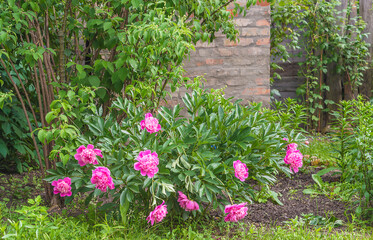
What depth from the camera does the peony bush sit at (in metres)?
2.42

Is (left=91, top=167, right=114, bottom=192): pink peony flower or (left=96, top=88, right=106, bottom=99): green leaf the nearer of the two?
(left=91, top=167, right=114, bottom=192): pink peony flower

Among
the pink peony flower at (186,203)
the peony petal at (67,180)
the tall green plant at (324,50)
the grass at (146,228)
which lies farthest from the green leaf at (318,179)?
→ the tall green plant at (324,50)

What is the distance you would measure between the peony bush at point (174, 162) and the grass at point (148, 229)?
0.11m

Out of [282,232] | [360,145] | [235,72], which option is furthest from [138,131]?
[235,72]

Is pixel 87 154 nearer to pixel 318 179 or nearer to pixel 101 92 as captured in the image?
pixel 101 92

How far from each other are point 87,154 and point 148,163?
1.36 ft

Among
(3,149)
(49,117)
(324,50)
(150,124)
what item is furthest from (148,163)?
(324,50)

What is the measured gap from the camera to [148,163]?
2.29 m

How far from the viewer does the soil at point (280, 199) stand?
2988mm

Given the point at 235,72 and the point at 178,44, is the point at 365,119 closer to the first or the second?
the point at 178,44

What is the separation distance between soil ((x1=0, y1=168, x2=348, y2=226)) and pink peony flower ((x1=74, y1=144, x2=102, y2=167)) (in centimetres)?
107

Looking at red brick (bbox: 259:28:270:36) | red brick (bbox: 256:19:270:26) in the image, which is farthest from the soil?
red brick (bbox: 256:19:270:26)

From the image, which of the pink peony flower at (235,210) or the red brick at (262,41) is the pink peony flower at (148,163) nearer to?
the pink peony flower at (235,210)

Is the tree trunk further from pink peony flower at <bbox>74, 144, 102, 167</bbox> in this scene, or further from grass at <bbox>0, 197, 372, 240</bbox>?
pink peony flower at <bbox>74, 144, 102, 167</bbox>
